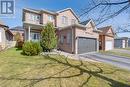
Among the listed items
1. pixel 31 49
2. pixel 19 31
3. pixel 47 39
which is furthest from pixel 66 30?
pixel 19 31

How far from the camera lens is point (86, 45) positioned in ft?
70.7

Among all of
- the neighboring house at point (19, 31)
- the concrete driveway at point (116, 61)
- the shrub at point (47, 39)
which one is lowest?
the concrete driveway at point (116, 61)

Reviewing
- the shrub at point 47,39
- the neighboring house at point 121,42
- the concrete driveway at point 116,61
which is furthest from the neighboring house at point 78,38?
the neighboring house at point 121,42

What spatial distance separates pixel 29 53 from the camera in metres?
14.4

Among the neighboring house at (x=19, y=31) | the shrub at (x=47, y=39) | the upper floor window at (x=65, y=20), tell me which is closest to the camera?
the shrub at (x=47, y=39)

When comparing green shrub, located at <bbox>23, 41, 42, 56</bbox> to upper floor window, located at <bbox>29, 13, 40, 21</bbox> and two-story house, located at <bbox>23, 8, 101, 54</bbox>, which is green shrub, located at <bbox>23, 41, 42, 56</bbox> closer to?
two-story house, located at <bbox>23, 8, 101, 54</bbox>

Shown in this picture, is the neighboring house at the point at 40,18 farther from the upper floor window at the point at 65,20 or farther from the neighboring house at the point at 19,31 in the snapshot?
the neighboring house at the point at 19,31

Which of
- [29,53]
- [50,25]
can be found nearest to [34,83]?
[29,53]

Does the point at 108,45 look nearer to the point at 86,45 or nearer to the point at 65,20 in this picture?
the point at 86,45

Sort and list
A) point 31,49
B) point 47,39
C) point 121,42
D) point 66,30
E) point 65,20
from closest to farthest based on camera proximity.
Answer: point 31,49 → point 47,39 → point 66,30 → point 65,20 → point 121,42

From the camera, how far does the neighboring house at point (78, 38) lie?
770 inches

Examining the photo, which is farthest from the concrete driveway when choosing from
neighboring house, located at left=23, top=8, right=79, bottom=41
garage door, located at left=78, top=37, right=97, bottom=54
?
neighboring house, located at left=23, top=8, right=79, bottom=41

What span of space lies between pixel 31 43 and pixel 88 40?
10.5 meters

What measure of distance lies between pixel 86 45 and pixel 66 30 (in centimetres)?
412
